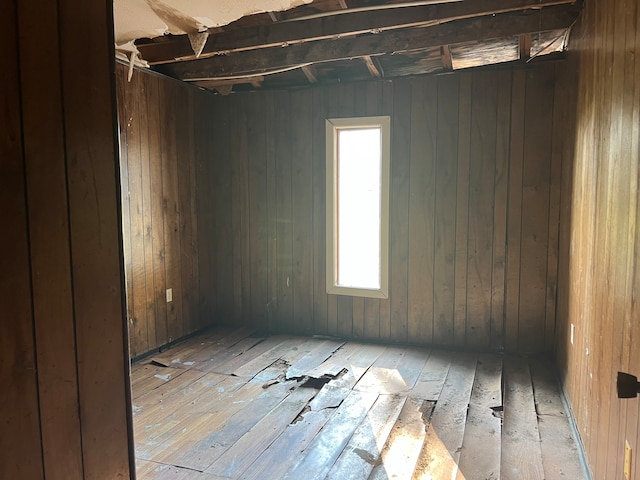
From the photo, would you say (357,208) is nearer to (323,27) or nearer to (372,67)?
(372,67)

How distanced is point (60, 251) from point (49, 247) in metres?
0.03

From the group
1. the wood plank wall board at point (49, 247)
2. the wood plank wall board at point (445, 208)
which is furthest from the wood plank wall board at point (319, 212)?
the wood plank wall board at point (49, 247)

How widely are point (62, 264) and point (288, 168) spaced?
3241 millimetres

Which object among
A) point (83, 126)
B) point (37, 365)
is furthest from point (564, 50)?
point (37, 365)

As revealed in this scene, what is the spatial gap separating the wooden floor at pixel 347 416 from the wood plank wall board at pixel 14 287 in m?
1.29

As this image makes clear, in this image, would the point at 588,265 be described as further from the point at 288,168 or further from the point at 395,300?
the point at 288,168

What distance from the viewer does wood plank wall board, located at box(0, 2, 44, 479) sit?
3.23ft

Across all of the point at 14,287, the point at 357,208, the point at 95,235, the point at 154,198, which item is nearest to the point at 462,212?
the point at 357,208

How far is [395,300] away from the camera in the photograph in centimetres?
400

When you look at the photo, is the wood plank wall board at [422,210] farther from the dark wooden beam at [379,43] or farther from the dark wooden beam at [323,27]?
the dark wooden beam at [323,27]

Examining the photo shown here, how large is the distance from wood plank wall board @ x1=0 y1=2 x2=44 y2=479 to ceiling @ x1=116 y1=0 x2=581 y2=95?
1.70m

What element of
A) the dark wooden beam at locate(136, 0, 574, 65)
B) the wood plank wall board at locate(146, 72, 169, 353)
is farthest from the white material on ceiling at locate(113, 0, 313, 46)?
the wood plank wall board at locate(146, 72, 169, 353)

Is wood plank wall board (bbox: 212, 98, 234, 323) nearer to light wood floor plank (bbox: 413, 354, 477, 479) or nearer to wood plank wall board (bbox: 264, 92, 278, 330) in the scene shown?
wood plank wall board (bbox: 264, 92, 278, 330)

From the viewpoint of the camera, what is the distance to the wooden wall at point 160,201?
140 inches
